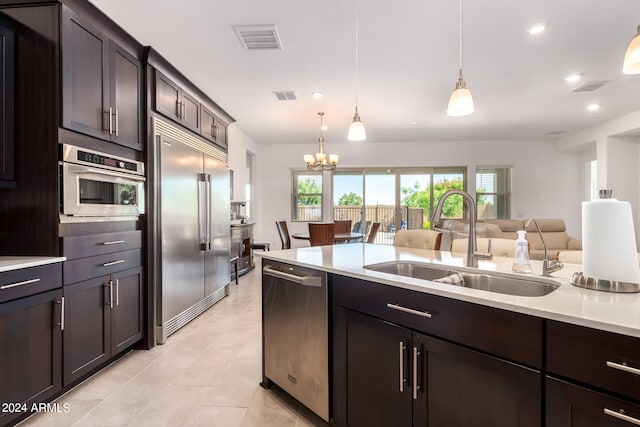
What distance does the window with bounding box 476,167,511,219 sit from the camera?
7863 millimetres

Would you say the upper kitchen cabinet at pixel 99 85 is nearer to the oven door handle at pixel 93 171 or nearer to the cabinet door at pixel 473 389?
the oven door handle at pixel 93 171

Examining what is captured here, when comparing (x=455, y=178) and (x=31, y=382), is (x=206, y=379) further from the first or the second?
(x=455, y=178)

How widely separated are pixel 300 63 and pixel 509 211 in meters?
6.57

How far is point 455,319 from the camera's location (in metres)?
1.18

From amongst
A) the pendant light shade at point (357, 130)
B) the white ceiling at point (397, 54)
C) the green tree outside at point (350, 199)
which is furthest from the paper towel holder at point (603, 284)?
the green tree outside at point (350, 199)

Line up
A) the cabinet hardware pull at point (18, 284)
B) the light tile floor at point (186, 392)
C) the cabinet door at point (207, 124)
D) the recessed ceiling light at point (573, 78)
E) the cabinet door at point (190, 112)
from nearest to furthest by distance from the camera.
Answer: the cabinet hardware pull at point (18, 284), the light tile floor at point (186, 392), the cabinet door at point (190, 112), the recessed ceiling light at point (573, 78), the cabinet door at point (207, 124)

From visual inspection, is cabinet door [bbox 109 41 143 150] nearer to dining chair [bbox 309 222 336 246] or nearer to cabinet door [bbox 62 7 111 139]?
cabinet door [bbox 62 7 111 139]

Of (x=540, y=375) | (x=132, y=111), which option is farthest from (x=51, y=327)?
(x=540, y=375)

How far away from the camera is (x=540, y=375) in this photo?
0.97 meters

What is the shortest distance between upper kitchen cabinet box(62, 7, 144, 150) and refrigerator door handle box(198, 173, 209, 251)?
89 cm

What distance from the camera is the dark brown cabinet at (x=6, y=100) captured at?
78.0 inches

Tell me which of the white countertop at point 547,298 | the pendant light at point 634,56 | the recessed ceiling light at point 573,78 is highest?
the recessed ceiling light at point 573,78

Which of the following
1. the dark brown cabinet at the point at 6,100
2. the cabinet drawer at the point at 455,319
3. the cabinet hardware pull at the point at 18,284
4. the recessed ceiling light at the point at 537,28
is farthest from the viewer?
the recessed ceiling light at the point at 537,28

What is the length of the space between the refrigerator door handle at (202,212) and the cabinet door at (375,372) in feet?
8.11
